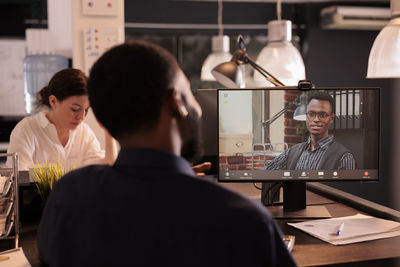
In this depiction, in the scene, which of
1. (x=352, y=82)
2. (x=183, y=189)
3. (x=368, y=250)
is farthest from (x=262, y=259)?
(x=352, y=82)

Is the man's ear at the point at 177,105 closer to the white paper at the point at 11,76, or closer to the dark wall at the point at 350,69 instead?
the white paper at the point at 11,76

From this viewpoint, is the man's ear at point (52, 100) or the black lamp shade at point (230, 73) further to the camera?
the man's ear at point (52, 100)

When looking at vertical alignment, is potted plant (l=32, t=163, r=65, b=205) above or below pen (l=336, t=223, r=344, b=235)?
above

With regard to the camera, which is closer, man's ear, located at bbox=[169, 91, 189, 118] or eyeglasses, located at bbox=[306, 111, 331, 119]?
man's ear, located at bbox=[169, 91, 189, 118]

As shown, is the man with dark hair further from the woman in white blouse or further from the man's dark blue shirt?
the woman in white blouse

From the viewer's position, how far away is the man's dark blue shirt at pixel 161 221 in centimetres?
80

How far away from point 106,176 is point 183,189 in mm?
154

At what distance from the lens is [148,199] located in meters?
0.82

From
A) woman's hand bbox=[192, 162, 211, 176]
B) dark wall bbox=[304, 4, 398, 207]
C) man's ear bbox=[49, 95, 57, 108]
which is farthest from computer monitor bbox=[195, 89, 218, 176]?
dark wall bbox=[304, 4, 398, 207]

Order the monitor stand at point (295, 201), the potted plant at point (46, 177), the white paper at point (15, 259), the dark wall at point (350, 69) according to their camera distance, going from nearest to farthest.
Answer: the white paper at point (15, 259), the potted plant at point (46, 177), the monitor stand at point (295, 201), the dark wall at point (350, 69)

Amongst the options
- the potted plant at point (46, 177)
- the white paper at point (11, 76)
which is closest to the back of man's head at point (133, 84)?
the potted plant at point (46, 177)

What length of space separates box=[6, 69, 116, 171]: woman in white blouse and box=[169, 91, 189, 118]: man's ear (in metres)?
1.47

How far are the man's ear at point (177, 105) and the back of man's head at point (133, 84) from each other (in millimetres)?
18

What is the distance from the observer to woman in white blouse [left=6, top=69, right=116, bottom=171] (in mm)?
2480
